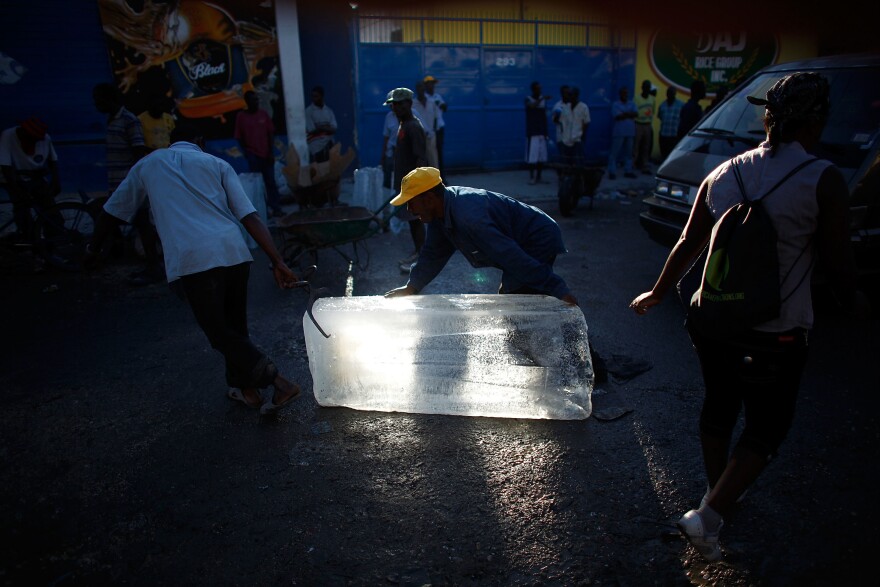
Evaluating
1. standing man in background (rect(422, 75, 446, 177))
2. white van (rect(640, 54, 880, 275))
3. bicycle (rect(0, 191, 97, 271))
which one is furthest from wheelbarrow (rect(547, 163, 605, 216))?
bicycle (rect(0, 191, 97, 271))

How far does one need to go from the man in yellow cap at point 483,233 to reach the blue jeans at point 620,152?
9.31 metres

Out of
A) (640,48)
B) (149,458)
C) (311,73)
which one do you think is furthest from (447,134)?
(149,458)

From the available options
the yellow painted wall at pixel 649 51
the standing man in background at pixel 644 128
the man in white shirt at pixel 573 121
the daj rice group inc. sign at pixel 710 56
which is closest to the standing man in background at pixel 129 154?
the man in white shirt at pixel 573 121

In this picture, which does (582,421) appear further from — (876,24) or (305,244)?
(876,24)

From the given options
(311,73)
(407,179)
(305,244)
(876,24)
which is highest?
(876,24)

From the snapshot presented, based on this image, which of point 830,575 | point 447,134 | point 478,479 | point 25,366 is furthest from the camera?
point 447,134

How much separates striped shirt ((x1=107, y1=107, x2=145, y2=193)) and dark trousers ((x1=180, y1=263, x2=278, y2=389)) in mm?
3465

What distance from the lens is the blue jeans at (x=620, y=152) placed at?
39.7 ft

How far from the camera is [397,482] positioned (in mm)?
2949

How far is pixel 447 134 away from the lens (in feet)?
40.2

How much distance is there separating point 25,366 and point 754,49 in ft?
52.5

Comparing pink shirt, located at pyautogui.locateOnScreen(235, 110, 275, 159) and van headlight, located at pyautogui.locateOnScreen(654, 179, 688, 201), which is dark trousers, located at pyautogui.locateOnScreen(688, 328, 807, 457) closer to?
van headlight, located at pyautogui.locateOnScreen(654, 179, 688, 201)

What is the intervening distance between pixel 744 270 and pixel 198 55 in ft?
32.4

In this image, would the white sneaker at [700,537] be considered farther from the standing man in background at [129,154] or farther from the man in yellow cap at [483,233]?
the standing man in background at [129,154]
